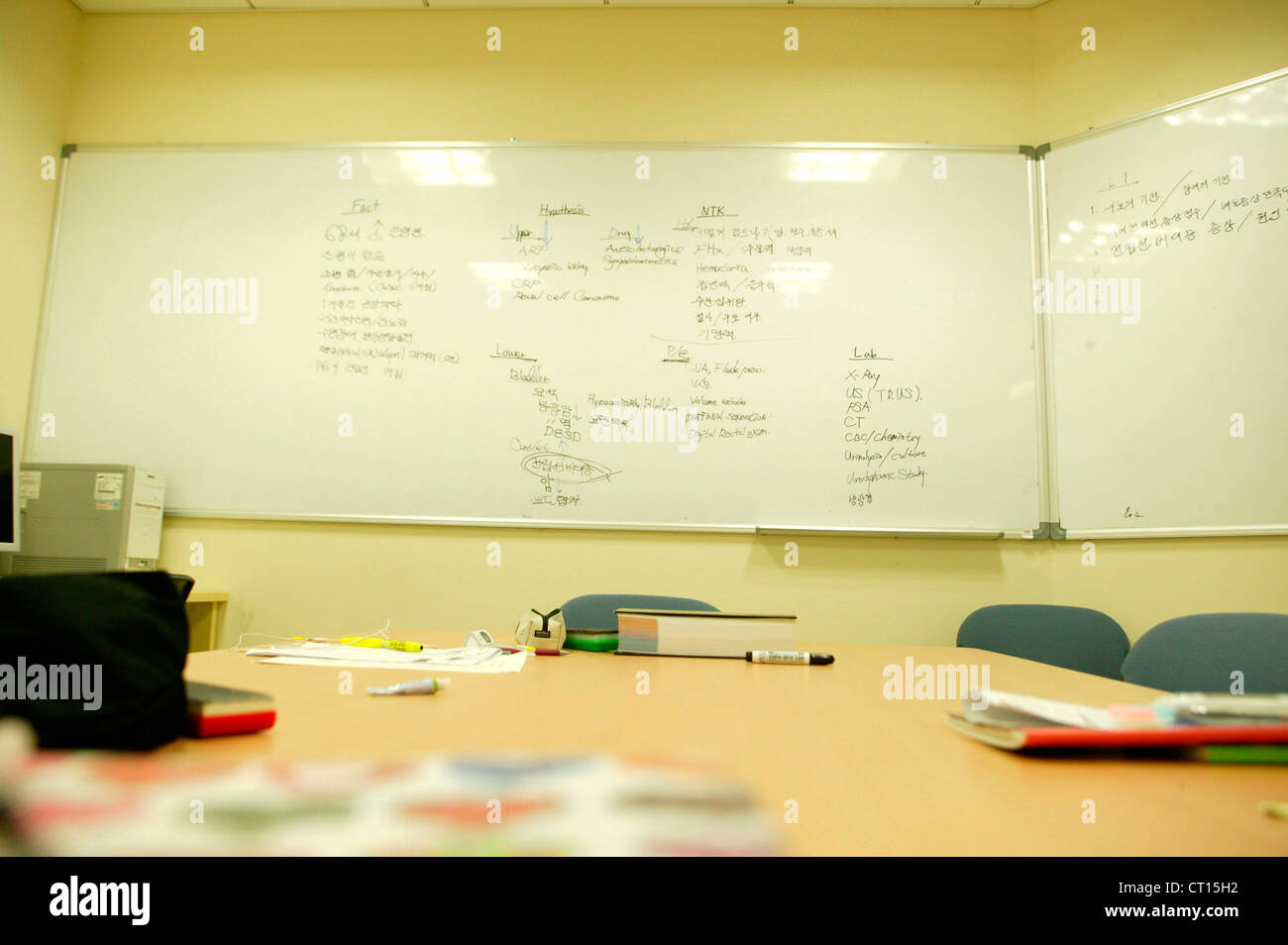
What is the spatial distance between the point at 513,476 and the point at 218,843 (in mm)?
2421

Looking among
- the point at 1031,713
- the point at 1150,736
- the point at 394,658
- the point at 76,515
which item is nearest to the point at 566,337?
the point at 394,658

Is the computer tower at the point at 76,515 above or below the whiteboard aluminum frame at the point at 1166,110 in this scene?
below

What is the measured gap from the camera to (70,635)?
0.52m

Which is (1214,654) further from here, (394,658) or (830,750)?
(394,658)

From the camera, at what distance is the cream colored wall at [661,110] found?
2.61m

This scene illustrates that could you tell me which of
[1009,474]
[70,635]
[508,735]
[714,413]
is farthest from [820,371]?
[70,635]

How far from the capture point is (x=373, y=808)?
433mm

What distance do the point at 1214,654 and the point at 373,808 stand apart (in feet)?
5.73

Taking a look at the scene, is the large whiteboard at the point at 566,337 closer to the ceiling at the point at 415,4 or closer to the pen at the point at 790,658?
the ceiling at the point at 415,4

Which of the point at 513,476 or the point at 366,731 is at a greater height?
the point at 513,476

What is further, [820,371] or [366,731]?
[820,371]

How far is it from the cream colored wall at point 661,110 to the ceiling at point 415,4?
0.13 ft

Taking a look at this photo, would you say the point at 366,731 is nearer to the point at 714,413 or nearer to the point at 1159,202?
the point at 714,413

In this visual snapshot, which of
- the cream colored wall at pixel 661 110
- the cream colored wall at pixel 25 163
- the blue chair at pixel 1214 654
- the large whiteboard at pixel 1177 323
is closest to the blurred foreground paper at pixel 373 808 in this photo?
the blue chair at pixel 1214 654
